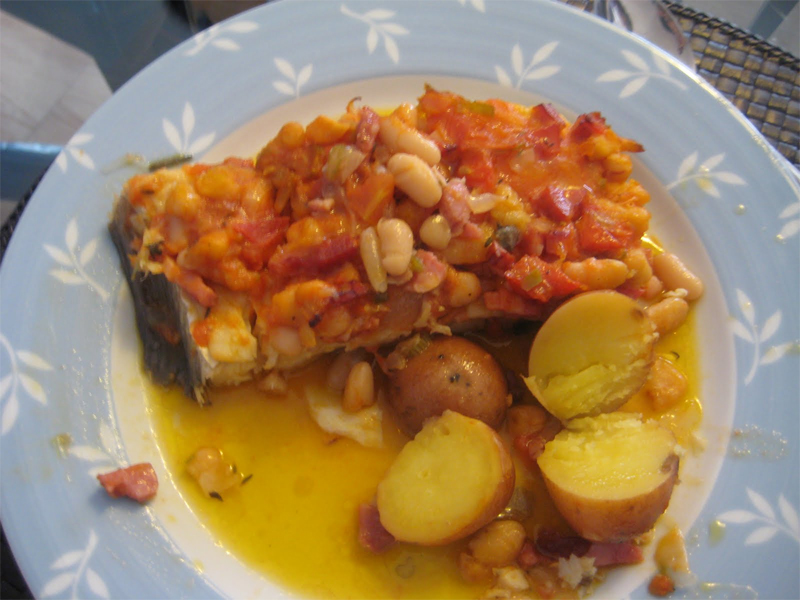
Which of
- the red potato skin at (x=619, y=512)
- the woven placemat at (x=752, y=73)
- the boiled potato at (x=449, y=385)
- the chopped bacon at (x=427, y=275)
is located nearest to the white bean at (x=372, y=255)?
the chopped bacon at (x=427, y=275)

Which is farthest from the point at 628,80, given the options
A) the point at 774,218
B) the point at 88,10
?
the point at 88,10

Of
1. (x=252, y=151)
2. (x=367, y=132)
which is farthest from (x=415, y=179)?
(x=252, y=151)

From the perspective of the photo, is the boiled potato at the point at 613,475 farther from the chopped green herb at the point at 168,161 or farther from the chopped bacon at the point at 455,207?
the chopped green herb at the point at 168,161

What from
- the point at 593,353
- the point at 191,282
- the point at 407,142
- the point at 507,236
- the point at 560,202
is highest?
the point at 407,142

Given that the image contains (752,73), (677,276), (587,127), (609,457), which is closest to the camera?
(609,457)

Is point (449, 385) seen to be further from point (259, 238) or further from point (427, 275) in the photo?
point (259, 238)
